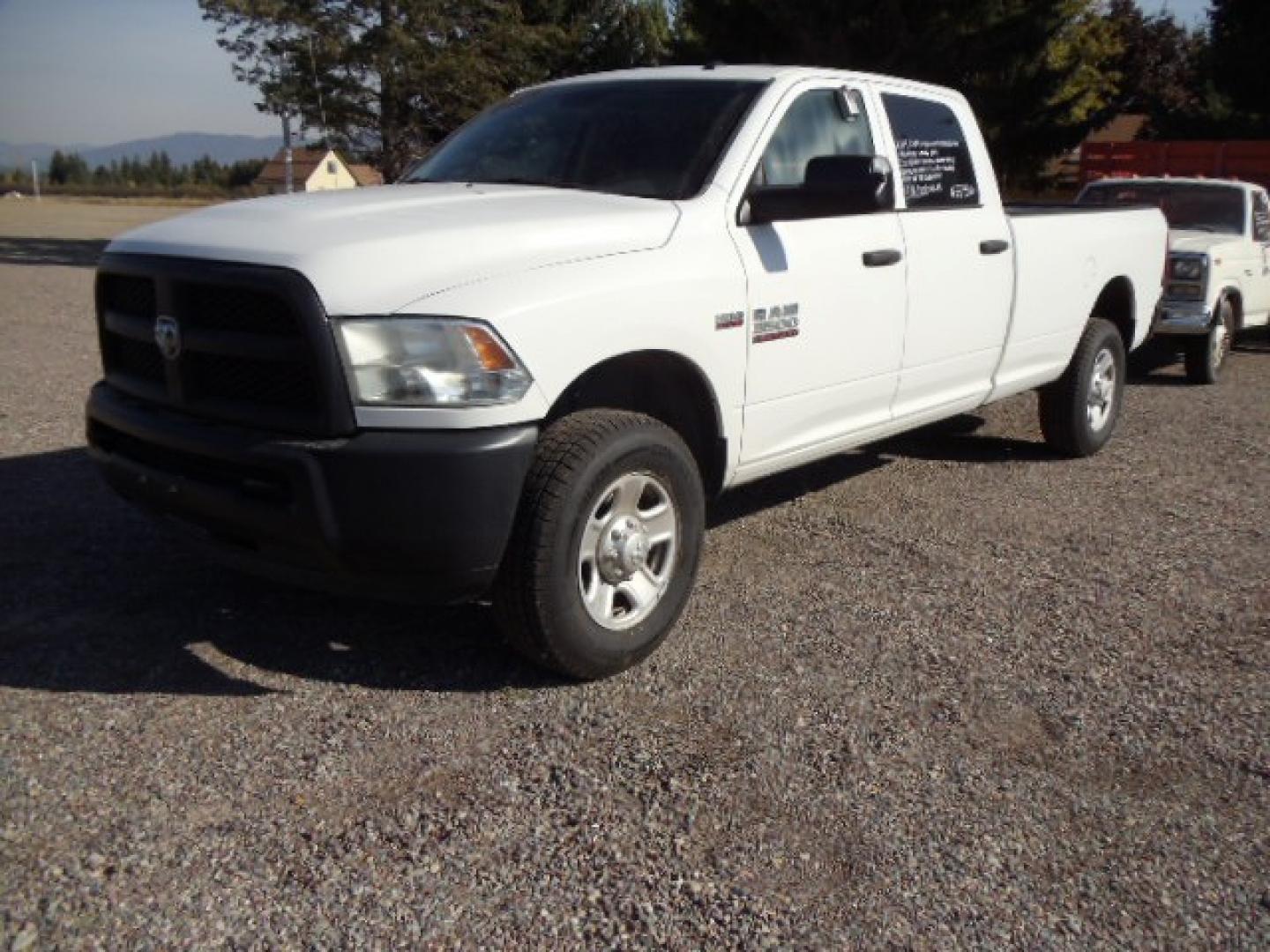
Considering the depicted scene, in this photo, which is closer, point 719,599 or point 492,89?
point 719,599

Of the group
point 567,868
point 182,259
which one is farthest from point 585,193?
point 567,868

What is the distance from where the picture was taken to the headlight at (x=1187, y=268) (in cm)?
948

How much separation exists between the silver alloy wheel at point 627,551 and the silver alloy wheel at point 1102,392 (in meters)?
3.85

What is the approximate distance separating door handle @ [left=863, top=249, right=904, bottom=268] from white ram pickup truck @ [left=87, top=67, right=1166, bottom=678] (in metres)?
0.01

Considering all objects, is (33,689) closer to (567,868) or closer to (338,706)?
(338,706)

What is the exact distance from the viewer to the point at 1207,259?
9.45 m

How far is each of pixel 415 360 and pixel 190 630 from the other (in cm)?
152

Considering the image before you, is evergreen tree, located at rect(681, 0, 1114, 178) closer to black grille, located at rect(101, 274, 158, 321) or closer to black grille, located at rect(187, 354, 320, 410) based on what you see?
black grille, located at rect(101, 274, 158, 321)

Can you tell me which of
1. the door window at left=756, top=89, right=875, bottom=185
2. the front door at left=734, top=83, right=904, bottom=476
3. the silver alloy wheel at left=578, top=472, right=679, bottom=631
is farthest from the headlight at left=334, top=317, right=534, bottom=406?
the door window at left=756, top=89, right=875, bottom=185

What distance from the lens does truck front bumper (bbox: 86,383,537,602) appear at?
312 cm

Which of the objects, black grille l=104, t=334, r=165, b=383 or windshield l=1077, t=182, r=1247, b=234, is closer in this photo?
black grille l=104, t=334, r=165, b=383

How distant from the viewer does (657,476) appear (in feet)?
12.3

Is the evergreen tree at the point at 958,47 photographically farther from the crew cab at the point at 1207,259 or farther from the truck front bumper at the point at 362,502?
the truck front bumper at the point at 362,502

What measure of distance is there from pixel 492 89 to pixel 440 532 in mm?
20635
